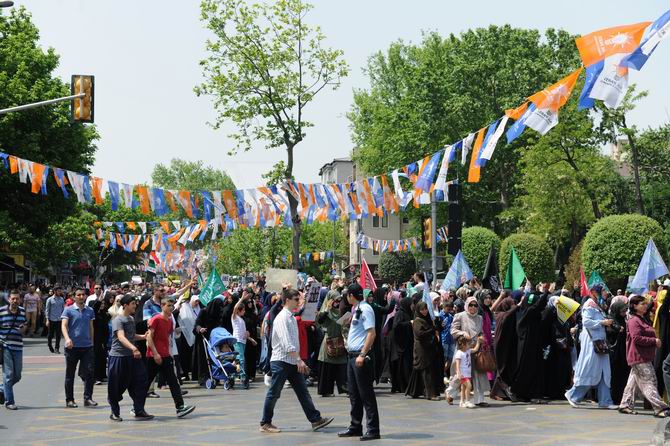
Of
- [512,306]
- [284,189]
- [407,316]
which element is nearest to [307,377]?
[407,316]

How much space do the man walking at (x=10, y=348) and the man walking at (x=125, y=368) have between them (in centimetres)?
227

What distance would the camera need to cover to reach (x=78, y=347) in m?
15.9

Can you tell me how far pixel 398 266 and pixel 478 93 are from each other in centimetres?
2526

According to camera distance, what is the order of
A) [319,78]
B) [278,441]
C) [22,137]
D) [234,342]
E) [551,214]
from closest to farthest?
1. [278,441]
2. [234,342]
3. [22,137]
4. [319,78]
5. [551,214]

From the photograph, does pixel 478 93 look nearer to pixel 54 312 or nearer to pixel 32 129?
pixel 32 129

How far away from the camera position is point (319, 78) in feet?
145

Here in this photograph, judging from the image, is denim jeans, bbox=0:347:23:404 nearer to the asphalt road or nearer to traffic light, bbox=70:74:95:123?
the asphalt road

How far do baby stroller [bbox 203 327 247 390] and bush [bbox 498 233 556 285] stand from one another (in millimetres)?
31208

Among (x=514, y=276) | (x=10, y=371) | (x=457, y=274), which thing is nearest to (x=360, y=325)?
(x=10, y=371)

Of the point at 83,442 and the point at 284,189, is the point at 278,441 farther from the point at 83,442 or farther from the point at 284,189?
the point at 284,189

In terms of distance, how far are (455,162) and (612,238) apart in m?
10.6

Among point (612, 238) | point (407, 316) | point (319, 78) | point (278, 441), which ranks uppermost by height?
point (319, 78)

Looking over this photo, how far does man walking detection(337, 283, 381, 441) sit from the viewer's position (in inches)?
470

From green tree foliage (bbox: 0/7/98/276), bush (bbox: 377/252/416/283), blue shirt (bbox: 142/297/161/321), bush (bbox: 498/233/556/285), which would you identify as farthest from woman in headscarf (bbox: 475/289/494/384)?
bush (bbox: 377/252/416/283)
